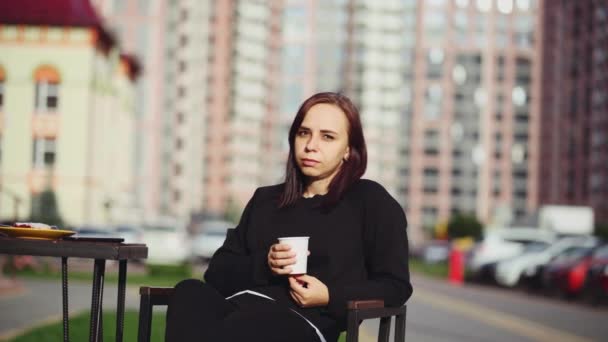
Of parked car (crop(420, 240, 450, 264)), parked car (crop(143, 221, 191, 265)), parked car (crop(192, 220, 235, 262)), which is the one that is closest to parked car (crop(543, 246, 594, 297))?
parked car (crop(143, 221, 191, 265))

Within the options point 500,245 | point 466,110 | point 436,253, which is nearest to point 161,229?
point 500,245

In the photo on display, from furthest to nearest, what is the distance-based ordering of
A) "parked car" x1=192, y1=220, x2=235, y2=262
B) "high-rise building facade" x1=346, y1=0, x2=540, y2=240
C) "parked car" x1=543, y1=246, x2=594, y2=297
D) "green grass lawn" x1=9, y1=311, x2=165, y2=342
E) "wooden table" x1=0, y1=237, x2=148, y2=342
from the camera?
"high-rise building facade" x1=346, y1=0, x2=540, y2=240 → "parked car" x1=192, y1=220, x2=235, y2=262 → "parked car" x1=543, y1=246, x2=594, y2=297 → "green grass lawn" x1=9, y1=311, x2=165, y2=342 → "wooden table" x1=0, y1=237, x2=148, y2=342

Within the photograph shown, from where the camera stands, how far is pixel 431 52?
5197 inches

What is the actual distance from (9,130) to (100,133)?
5136mm

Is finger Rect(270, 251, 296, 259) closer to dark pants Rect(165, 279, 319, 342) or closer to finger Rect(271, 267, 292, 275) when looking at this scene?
finger Rect(271, 267, 292, 275)

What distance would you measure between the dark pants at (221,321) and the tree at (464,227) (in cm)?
8535

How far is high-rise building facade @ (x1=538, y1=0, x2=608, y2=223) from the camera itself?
84625 millimetres

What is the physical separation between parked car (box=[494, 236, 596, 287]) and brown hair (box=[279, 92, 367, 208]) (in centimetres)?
2507

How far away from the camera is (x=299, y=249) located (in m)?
4.18

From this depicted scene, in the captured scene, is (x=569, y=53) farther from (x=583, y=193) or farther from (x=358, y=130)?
(x=358, y=130)

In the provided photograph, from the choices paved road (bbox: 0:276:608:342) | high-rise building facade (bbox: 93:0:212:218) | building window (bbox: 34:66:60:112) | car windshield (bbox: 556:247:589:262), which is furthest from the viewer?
high-rise building facade (bbox: 93:0:212:218)

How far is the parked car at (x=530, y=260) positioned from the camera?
29.8 meters

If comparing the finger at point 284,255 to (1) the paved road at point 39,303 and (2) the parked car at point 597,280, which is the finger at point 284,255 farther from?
(2) the parked car at point 597,280

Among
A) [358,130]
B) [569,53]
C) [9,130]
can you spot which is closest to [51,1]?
[9,130]
